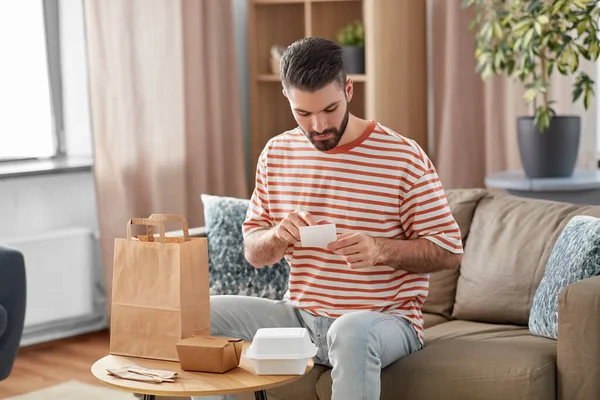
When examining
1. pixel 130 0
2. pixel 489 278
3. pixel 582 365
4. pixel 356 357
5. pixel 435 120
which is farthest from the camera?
pixel 435 120

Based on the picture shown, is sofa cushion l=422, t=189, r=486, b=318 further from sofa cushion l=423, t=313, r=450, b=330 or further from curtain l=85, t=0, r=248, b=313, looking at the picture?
curtain l=85, t=0, r=248, b=313

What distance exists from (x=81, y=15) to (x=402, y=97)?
1.47 metres

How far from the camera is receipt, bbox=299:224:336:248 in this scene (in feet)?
7.01

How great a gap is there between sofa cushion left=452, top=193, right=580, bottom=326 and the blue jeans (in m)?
0.41

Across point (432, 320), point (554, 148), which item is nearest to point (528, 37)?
point (554, 148)

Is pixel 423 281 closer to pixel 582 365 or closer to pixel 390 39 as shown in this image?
pixel 582 365

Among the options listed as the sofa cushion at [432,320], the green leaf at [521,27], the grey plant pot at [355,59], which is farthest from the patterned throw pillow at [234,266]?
the grey plant pot at [355,59]

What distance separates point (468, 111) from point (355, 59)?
57cm

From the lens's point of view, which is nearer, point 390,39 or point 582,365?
point 582,365

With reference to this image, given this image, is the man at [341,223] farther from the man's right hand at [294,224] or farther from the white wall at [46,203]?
the white wall at [46,203]

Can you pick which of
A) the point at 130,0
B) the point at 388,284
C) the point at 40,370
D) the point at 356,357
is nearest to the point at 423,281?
the point at 388,284

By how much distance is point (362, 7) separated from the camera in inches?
186

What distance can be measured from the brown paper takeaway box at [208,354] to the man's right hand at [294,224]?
0.33 metres

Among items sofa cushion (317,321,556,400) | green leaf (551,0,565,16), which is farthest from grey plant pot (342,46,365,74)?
sofa cushion (317,321,556,400)
